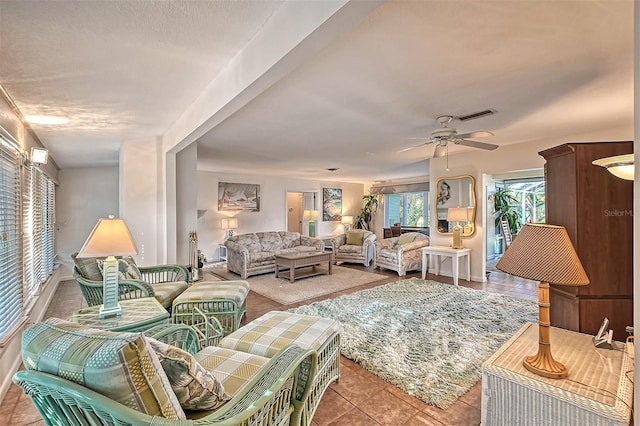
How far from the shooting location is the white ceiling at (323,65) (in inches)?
59.8

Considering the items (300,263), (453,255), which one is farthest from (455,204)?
(300,263)

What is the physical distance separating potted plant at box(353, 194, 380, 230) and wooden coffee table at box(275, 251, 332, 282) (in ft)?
14.6

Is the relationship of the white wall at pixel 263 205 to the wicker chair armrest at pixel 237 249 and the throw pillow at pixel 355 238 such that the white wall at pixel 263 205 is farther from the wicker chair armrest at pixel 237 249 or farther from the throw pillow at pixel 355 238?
the throw pillow at pixel 355 238

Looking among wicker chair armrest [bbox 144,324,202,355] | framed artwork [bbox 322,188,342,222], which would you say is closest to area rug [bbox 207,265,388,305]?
wicker chair armrest [bbox 144,324,202,355]

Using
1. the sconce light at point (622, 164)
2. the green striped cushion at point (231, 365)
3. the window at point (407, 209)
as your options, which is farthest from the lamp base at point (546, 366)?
the window at point (407, 209)

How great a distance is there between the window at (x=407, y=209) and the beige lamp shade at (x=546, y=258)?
7967mm

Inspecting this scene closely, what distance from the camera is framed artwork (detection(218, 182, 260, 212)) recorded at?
772cm

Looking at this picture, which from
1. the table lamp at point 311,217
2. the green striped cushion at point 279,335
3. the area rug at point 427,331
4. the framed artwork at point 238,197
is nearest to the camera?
the green striped cushion at point 279,335

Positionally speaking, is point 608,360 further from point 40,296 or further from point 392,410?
point 40,296

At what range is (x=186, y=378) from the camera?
99cm

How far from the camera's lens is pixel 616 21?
5.39 feet

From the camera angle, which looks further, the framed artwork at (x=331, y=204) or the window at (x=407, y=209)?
the framed artwork at (x=331, y=204)

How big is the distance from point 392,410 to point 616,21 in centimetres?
264

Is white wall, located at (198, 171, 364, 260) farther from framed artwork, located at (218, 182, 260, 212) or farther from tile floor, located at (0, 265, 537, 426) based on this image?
tile floor, located at (0, 265, 537, 426)
